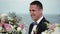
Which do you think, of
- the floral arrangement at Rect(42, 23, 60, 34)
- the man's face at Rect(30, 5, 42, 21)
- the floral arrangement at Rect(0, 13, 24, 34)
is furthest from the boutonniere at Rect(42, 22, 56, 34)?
the floral arrangement at Rect(0, 13, 24, 34)

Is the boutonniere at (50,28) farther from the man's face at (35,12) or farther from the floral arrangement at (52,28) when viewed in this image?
the man's face at (35,12)

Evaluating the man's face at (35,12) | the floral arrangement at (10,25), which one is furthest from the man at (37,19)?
the floral arrangement at (10,25)

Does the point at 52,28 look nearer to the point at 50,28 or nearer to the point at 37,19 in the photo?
the point at 50,28

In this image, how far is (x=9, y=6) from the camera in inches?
64.7

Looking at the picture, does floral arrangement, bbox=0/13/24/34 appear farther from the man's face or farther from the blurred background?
the man's face

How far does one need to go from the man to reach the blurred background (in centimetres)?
4

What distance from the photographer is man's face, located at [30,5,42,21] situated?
162 centimetres

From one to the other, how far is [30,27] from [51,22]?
26 centimetres

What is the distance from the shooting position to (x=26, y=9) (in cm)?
164

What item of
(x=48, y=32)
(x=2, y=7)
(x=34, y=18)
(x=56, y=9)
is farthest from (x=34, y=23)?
(x=2, y=7)

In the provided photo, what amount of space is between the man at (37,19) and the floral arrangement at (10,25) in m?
0.14

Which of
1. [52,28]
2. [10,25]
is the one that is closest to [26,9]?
[10,25]

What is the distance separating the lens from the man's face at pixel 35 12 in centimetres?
162

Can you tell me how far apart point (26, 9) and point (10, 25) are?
0.27 meters
